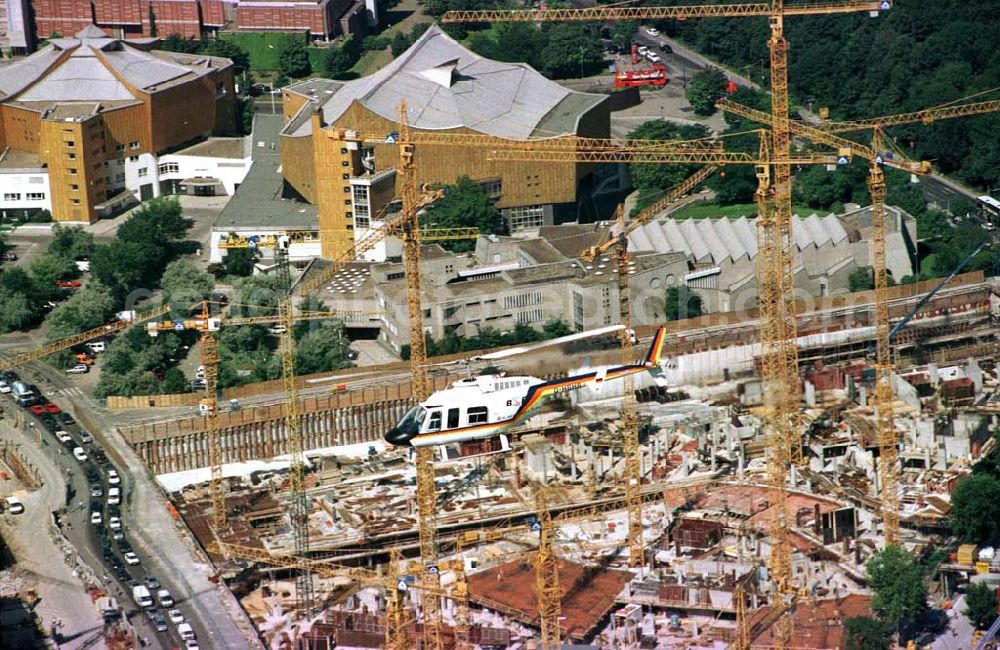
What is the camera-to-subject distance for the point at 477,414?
284ft

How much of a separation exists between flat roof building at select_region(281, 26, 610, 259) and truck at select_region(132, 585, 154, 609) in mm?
33572

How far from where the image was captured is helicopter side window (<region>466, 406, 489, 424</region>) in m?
86.3

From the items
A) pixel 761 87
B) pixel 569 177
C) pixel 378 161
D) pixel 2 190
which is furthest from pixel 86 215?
pixel 761 87

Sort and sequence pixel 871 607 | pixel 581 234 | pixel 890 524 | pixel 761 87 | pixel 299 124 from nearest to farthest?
1. pixel 871 607
2. pixel 890 524
3. pixel 581 234
4. pixel 299 124
5. pixel 761 87

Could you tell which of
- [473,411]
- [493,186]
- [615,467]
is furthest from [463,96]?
[473,411]

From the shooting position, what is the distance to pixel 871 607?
267ft

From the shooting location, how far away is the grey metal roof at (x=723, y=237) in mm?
111625

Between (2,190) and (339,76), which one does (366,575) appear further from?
(339,76)

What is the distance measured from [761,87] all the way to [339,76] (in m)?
26.9

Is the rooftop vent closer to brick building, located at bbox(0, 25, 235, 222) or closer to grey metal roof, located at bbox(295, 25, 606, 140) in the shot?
grey metal roof, located at bbox(295, 25, 606, 140)

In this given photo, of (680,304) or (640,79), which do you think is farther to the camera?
(640,79)

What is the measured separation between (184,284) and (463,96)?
62.9ft

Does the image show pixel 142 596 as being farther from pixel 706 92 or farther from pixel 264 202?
pixel 706 92

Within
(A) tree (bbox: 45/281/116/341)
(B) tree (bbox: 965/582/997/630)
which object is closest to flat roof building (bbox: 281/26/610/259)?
(A) tree (bbox: 45/281/116/341)
